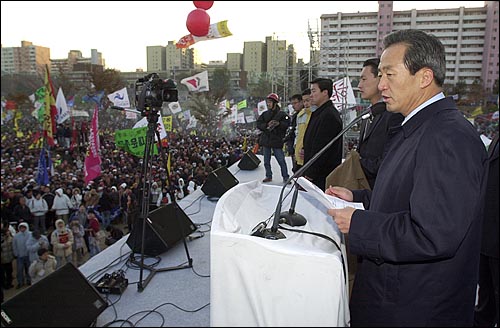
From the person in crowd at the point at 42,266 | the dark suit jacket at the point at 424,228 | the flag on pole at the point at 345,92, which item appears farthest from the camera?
the flag on pole at the point at 345,92

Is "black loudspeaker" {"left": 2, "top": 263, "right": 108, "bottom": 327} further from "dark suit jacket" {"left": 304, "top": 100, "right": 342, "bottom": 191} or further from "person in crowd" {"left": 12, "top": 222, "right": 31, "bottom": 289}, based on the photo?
"person in crowd" {"left": 12, "top": 222, "right": 31, "bottom": 289}

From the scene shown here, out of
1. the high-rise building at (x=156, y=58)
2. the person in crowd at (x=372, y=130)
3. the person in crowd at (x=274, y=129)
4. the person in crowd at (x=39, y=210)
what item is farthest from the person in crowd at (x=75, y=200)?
the person in crowd at (x=372, y=130)

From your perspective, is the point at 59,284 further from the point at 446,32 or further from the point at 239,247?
the point at 446,32

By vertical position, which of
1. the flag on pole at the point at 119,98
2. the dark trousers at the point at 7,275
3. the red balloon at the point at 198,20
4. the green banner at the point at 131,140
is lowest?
the dark trousers at the point at 7,275

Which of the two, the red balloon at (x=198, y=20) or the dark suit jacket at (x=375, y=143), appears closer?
the dark suit jacket at (x=375, y=143)

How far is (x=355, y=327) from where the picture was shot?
1152 millimetres

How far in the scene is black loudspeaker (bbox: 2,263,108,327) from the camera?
165 cm

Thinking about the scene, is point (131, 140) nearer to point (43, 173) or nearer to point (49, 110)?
point (49, 110)

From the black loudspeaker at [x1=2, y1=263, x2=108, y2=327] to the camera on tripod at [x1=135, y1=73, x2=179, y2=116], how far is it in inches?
45.7

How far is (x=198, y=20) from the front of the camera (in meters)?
4.88

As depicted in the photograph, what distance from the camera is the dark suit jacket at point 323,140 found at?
3.46m

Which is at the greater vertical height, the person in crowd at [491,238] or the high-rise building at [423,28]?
the high-rise building at [423,28]

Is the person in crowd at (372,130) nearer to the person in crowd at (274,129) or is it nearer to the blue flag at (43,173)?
the person in crowd at (274,129)

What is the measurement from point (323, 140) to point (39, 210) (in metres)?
6.50
